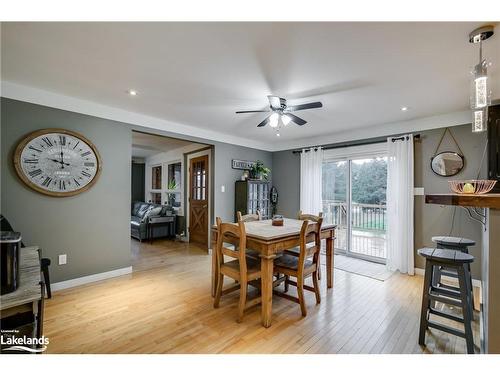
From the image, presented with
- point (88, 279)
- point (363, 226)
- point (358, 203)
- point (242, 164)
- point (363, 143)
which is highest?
point (363, 143)

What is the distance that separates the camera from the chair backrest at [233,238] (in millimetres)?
2166

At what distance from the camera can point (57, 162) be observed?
282 centimetres

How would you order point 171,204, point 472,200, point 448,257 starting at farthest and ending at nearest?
1. point 171,204
2. point 448,257
3. point 472,200

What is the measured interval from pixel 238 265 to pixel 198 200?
10.6ft

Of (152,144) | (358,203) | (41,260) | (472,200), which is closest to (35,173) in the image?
(41,260)

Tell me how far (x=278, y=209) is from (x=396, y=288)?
300 centimetres

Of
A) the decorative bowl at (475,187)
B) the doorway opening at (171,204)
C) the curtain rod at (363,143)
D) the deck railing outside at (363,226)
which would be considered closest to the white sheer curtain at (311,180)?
the curtain rod at (363,143)

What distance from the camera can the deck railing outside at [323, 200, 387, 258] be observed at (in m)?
4.24

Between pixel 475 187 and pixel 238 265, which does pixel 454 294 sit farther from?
pixel 238 265

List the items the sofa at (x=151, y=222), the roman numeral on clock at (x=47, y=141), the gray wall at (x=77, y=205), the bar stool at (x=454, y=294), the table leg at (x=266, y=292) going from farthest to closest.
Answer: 1. the sofa at (x=151, y=222)
2. the roman numeral on clock at (x=47, y=141)
3. the gray wall at (x=77, y=205)
4. the table leg at (x=266, y=292)
5. the bar stool at (x=454, y=294)

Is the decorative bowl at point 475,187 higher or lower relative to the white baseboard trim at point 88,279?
higher

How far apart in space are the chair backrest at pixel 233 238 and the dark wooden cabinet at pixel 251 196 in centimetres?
227

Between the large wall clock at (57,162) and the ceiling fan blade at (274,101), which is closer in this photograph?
the ceiling fan blade at (274,101)

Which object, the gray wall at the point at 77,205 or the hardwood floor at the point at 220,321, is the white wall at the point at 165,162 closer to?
the gray wall at the point at 77,205
